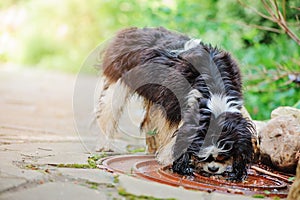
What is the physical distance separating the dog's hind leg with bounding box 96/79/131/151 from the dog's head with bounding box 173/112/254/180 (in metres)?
1.21

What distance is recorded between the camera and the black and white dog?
3.99 metres

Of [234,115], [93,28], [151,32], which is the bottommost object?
[234,115]

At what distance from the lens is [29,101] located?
29.0 ft

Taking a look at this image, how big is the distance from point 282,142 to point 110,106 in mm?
1733

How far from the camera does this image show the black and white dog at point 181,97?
3.99 metres

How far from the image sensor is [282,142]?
451 cm

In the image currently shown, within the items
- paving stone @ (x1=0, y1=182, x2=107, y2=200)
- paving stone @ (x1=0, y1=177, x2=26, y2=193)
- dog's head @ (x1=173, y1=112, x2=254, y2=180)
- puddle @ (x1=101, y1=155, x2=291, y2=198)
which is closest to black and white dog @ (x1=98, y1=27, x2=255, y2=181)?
dog's head @ (x1=173, y1=112, x2=254, y2=180)

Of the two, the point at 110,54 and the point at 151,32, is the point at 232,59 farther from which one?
the point at 110,54

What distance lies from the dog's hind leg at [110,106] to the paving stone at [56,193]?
1977mm

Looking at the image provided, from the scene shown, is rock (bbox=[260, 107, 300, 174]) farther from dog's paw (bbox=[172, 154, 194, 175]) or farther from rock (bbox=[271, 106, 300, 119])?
dog's paw (bbox=[172, 154, 194, 175])

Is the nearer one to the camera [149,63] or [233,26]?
[149,63]

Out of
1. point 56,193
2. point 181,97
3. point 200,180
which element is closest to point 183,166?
point 200,180

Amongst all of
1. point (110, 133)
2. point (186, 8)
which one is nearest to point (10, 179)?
point (110, 133)

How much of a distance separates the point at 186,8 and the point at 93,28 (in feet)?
34.7
